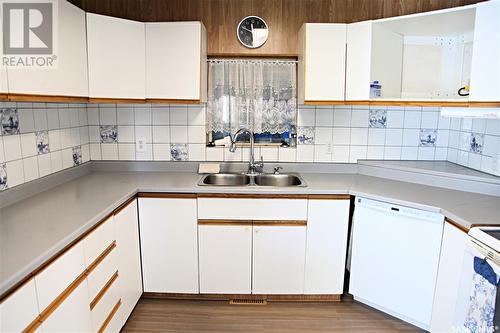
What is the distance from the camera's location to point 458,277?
6.01ft

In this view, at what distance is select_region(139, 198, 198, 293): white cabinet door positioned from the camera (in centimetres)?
236

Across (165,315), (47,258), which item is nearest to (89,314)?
(47,258)

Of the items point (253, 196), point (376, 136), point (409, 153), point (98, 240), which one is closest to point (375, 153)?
point (376, 136)

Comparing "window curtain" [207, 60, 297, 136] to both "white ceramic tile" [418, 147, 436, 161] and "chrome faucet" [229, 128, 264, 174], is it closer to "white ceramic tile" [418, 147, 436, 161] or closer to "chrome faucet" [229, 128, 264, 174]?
"chrome faucet" [229, 128, 264, 174]

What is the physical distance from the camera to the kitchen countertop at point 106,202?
4.45 ft

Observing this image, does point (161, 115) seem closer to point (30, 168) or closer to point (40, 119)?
point (40, 119)

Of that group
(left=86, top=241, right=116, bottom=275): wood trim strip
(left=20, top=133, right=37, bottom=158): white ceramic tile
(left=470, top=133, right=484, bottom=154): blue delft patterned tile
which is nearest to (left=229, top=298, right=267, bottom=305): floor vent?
(left=86, top=241, right=116, bottom=275): wood trim strip

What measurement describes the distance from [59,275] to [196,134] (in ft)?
5.43

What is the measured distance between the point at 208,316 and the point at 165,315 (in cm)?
29

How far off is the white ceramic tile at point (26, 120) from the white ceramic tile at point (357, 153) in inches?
90.3

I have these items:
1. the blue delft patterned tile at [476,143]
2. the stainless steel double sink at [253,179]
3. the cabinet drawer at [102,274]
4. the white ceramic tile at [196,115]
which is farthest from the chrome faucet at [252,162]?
the blue delft patterned tile at [476,143]

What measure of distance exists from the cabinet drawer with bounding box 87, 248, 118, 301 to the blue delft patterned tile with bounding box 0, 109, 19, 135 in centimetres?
88

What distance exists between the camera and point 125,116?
286 centimetres

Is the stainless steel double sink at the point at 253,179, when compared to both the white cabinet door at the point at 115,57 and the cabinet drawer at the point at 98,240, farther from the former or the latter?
the cabinet drawer at the point at 98,240
